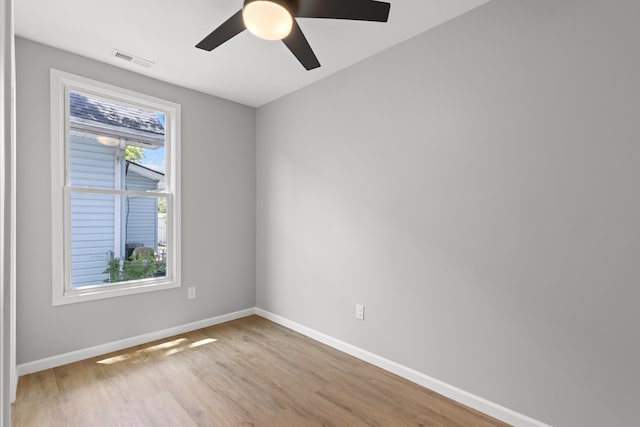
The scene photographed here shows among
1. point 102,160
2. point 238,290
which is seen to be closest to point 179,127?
point 102,160

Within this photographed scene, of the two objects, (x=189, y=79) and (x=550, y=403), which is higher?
(x=189, y=79)

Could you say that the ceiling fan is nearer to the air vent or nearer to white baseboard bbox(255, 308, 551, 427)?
the air vent

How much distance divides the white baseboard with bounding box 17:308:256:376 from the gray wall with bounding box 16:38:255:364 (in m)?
0.04

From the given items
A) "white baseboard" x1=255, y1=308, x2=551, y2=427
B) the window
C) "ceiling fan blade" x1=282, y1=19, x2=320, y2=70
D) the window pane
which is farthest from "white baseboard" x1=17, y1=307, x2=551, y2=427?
"ceiling fan blade" x1=282, y1=19, x2=320, y2=70

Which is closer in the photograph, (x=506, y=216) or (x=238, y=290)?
(x=506, y=216)

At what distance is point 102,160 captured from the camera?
3053mm

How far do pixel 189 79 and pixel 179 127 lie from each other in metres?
A: 0.49

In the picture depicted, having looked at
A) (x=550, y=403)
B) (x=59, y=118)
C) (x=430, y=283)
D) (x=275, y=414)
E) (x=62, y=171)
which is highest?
(x=59, y=118)

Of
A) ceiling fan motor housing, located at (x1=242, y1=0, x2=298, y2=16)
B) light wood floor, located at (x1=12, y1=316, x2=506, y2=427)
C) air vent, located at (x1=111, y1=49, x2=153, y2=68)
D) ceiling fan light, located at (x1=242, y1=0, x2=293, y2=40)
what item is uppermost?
air vent, located at (x1=111, y1=49, x2=153, y2=68)

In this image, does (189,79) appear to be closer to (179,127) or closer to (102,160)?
(179,127)

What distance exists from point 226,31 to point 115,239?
2217 millimetres

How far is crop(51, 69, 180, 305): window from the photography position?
9.03ft

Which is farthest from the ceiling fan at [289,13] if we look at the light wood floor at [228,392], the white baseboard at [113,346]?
the white baseboard at [113,346]

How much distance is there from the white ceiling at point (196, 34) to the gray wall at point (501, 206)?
203 millimetres
